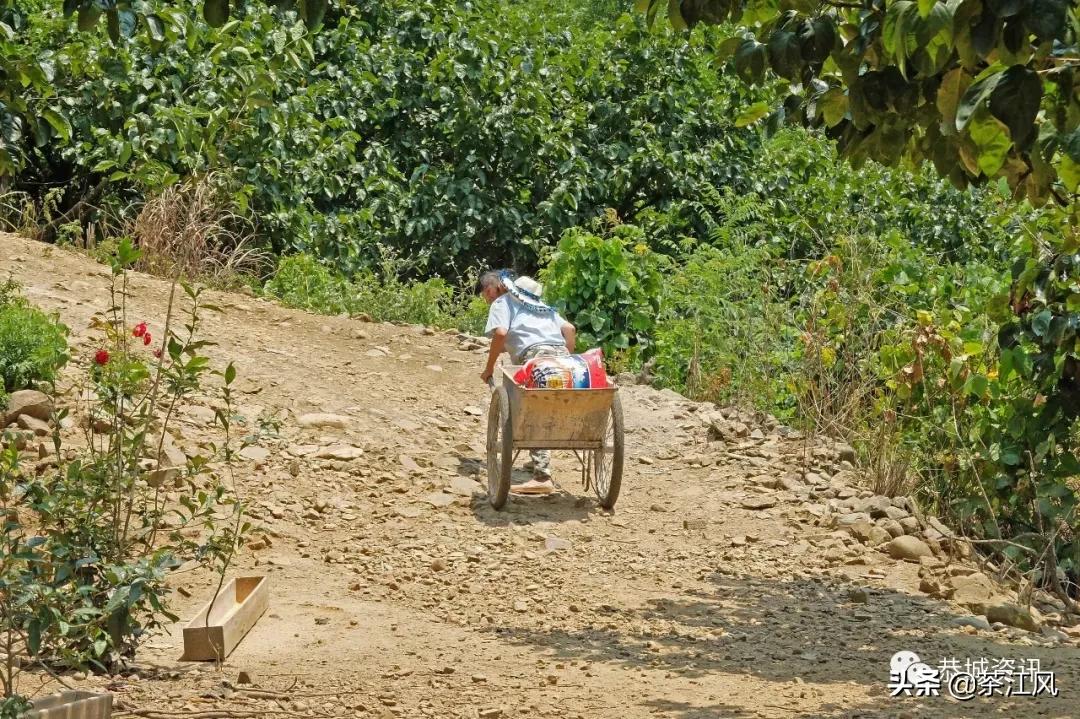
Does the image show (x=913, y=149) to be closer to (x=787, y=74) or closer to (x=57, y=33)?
(x=787, y=74)

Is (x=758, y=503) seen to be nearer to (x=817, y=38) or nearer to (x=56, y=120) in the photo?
(x=817, y=38)

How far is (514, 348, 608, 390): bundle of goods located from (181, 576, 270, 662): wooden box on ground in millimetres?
2192

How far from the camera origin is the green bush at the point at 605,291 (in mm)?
11609

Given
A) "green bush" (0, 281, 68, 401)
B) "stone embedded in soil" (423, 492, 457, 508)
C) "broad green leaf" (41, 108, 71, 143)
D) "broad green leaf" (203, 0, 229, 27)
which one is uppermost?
"broad green leaf" (203, 0, 229, 27)

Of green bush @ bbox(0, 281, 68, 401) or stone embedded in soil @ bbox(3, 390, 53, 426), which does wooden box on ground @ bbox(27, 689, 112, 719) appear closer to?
stone embedded in soil @ bbox(3, 390, 53, 426)

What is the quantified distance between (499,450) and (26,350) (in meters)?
2.81

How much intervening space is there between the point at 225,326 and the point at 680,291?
3.90 metres

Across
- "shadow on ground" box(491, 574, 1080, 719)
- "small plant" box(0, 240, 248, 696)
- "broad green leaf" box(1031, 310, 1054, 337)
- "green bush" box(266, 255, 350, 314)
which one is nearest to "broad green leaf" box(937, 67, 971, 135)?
"shadow on ground" box(491, 574, 1080, 719)

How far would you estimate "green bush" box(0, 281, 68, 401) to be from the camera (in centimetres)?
793

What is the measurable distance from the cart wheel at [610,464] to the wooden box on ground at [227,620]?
2.45 metres

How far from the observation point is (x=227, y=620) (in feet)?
17.8

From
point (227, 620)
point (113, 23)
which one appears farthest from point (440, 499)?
point (113, 23)

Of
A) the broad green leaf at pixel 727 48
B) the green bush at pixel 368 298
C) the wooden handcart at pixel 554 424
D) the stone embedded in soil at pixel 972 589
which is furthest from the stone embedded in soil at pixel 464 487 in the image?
the broad green leaf at pixel 727 48

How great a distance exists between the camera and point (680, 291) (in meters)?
12.1
